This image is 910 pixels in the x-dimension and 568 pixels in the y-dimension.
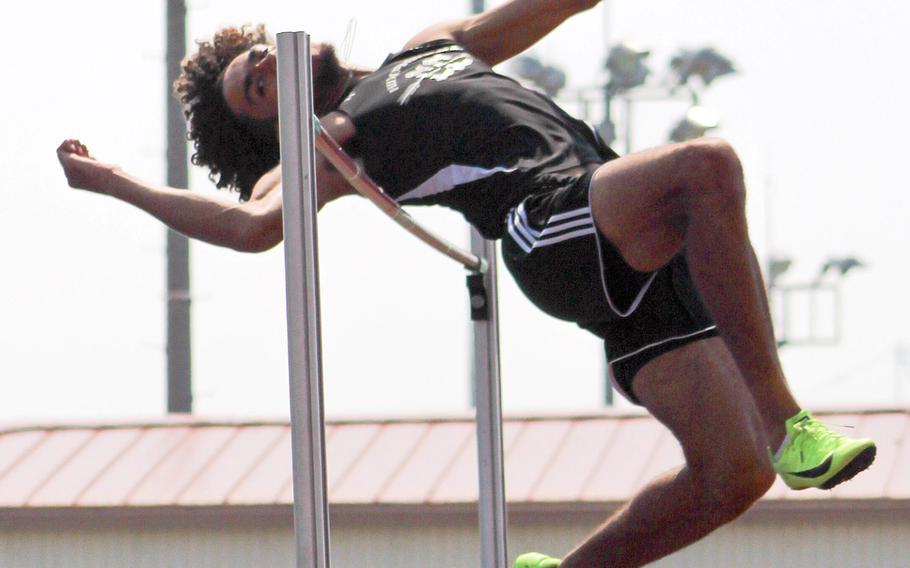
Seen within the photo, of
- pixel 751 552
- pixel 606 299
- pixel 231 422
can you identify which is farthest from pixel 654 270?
pixel 231 422

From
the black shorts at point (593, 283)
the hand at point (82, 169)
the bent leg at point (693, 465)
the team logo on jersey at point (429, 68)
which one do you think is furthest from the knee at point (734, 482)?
the hand at point (82, 169)

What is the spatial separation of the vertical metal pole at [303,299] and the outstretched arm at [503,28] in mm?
989

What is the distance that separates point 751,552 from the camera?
1002 centimetres

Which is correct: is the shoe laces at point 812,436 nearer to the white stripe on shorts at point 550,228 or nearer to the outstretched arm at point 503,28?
the white stripe on shorts at point 550,228

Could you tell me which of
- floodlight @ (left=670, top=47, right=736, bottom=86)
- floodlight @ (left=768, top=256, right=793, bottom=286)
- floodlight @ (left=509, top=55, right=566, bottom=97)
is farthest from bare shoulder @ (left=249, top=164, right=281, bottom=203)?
floodlight @ (left=768, top=256, right=793, bottom=286)

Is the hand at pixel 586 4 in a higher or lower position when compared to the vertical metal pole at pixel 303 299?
higher

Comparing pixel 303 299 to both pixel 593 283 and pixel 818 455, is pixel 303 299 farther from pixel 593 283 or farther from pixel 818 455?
pixel 818 455

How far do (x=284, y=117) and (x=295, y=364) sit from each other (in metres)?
0.36

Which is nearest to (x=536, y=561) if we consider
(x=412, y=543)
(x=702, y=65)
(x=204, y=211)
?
(x=204, y=211)

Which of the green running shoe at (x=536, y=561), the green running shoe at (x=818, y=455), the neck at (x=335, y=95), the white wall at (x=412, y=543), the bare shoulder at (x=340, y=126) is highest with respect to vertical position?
the neck at (x=335, y=95)

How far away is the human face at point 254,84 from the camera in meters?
3.38

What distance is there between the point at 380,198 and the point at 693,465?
743 millimetres

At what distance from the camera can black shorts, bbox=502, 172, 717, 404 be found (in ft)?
9.69

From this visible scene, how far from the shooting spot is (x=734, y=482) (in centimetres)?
314
